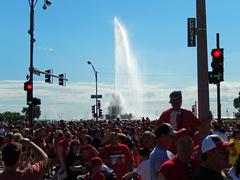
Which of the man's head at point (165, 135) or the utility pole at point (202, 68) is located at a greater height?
the utility pole at point (202, 68)

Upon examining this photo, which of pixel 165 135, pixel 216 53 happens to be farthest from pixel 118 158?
pixel 216 53

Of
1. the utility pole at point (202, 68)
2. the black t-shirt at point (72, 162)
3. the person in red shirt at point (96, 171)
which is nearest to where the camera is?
the utility pole at point (202, 68)

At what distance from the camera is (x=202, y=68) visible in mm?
7883

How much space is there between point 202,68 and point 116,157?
3.46 m

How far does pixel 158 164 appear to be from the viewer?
6410mm

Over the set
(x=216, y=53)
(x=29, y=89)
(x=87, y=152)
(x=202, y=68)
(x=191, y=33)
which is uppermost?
(x=216, y=53)

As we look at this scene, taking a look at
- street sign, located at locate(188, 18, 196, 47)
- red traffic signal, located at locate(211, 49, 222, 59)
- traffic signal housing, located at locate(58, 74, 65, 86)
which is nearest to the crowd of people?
street sign, located at locate(188, 18, 196, 47)

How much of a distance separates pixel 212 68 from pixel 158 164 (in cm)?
973

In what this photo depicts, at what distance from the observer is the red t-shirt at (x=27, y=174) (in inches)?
212

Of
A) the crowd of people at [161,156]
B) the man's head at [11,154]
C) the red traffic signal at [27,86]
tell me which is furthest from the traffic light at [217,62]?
the red traffic signal at [27,86]

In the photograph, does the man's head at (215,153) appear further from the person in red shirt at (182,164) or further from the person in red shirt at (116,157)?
the person in red shirt at (116,157)

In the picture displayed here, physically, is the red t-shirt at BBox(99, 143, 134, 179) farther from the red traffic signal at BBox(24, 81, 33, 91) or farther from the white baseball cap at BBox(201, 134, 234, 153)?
the red traffic signal at BBox(24, 81, 33, 91)

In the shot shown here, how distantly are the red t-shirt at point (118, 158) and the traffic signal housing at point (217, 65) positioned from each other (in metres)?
5.74

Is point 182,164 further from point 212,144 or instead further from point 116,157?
point 116,157
